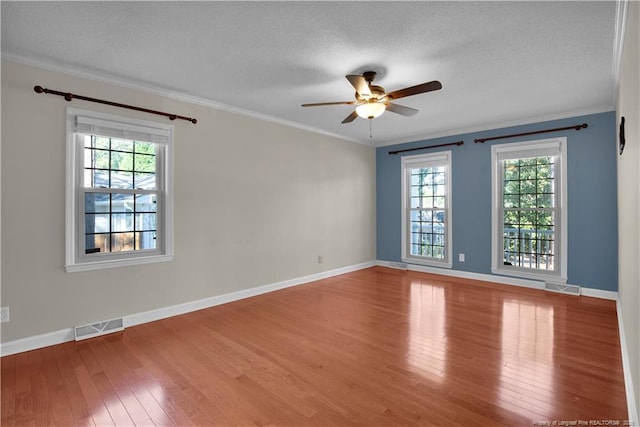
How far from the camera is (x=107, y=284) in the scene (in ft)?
10.8

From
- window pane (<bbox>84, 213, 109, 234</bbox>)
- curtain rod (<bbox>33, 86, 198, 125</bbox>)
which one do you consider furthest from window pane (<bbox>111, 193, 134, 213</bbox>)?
curtain rod (<bbox>33, 86, 198, 125</bbox>)

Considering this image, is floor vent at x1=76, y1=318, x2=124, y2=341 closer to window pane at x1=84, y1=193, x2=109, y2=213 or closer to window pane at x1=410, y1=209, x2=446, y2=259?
window pane at x1=84, y1=193, x2=109, y2=213

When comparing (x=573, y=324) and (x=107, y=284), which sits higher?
(x=107, y=284)

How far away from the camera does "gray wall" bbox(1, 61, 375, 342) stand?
111 inches

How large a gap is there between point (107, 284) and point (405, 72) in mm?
3638

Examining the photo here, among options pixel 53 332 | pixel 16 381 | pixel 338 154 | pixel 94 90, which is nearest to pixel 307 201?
Answer: pixel 338 154

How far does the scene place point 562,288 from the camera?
4590 mm

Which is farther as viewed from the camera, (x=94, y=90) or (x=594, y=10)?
(x=94, y=90)

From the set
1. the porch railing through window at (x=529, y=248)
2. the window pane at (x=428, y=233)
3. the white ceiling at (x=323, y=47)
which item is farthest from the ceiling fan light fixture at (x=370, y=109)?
the porch railing through window at (x=529, y=248)

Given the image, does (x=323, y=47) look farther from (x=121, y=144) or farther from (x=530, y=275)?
(x=530, y=275)

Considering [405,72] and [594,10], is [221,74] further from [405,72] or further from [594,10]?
[594,10]

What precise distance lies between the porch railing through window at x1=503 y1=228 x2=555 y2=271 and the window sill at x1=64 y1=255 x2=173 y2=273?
4.97 m

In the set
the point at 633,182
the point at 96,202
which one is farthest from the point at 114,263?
the point at 633,182

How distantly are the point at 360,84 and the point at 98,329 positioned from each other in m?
3.40
